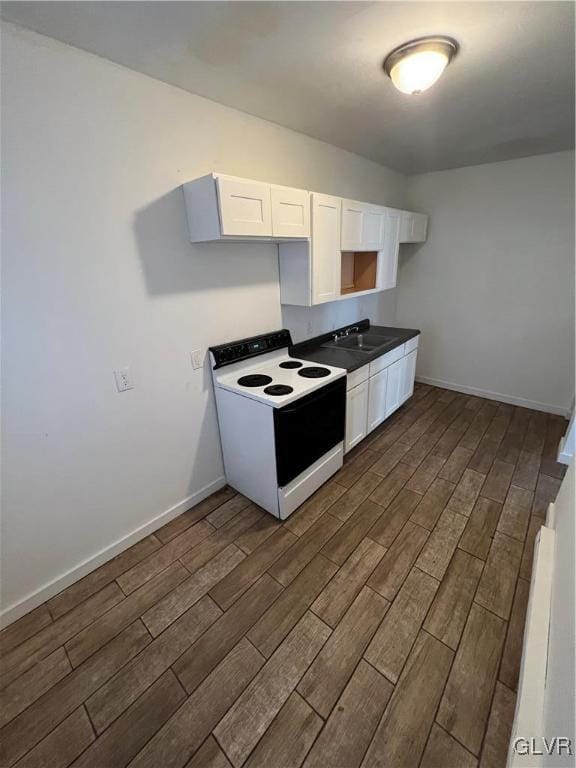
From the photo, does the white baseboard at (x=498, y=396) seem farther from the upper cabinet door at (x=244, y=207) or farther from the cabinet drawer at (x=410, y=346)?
the upper cabinet door at (x=244, y=207)

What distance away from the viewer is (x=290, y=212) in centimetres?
199

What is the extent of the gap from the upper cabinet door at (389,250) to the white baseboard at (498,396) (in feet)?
5.54

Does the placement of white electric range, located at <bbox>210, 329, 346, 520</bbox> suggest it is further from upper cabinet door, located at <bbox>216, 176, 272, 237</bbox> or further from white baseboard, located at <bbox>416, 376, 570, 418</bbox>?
white baseboard, located at <bbox>416, 376, 570, 418</bbox>

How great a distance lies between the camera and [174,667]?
1404 mm

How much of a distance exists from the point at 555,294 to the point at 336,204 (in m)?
2.55

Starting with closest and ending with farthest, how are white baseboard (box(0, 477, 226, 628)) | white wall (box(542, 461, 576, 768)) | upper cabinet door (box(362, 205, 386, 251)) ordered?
white wall (box(542, 461, 576, 768)), white baseboard (box(0, 477, 226, 628)), upper cabinet door (box(362, 205, 386, 251))

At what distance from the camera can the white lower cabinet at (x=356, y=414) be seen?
8.43 feet

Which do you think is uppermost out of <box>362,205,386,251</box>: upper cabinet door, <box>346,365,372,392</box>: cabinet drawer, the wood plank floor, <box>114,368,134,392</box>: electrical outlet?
<box>362,205,386,251</box>: upper cabinet door

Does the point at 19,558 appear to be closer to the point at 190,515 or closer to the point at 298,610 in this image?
the point at 190,515

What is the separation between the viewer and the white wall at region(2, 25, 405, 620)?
1364 mm

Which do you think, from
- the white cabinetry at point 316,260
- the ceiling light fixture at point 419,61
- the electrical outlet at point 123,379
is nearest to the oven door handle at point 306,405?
the white cabinetry at point 316,260

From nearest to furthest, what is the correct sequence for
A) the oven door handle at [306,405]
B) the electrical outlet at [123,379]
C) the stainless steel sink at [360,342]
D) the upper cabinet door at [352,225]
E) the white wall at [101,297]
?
the white wall at [101,297] → the electrical outlet at [123,379] → the oven door handle at [306,405] → the upper cabinet door at [352,225] → the stainless steel sink at [360,342]

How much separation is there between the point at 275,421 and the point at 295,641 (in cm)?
107

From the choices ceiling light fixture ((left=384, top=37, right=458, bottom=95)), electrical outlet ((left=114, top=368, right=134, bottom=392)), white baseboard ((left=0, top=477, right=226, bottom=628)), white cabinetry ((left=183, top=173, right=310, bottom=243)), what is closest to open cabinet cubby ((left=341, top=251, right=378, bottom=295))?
white cabinetry ((left=183, top=173, right=310, bottom=243))
